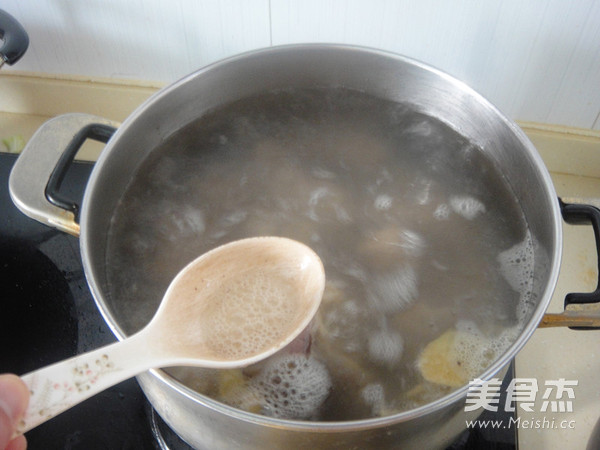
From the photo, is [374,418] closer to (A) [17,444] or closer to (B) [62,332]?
(A) [17,444]

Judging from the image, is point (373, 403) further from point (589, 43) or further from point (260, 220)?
point (589, 43)

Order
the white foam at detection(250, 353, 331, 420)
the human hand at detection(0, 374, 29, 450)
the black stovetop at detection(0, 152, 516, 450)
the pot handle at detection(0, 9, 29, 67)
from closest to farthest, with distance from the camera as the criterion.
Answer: the human hand at detection(0, 374, 29, 450) < the white foam at detection(250, 353, 331, 420) < the black stovetop at detection(0, 152, 516, 450) < the pot handle at detection(0, 9, 29, 67)

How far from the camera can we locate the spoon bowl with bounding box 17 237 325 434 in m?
0.59

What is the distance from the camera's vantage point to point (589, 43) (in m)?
0.98

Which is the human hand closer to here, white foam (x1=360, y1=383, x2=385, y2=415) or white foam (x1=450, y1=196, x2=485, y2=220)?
white foam (x1=360, y1=383, x2=385, y2=415)

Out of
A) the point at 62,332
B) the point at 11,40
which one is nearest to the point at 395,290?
the point at 62,332

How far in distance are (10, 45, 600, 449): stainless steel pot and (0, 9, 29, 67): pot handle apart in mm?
216

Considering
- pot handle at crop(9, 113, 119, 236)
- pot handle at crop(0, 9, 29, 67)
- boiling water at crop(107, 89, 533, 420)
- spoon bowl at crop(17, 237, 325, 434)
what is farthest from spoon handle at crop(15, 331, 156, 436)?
pot handle at crop(0, 9, 29, 67)

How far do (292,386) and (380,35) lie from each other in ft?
2.04

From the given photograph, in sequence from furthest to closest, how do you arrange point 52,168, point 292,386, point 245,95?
point 245,95 < point 52,168 < point 292,386

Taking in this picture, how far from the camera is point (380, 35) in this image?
1.03m

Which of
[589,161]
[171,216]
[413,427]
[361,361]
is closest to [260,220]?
[171,216]

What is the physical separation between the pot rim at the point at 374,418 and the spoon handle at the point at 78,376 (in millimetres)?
19

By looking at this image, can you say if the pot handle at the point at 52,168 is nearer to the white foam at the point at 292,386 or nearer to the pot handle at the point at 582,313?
the white foam at the point at 292,386
